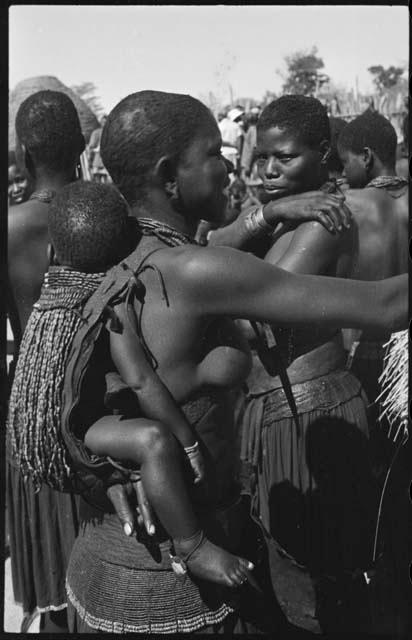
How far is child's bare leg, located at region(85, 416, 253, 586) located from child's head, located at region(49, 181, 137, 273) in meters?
0.41

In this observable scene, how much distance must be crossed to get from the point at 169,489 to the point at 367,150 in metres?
2.61

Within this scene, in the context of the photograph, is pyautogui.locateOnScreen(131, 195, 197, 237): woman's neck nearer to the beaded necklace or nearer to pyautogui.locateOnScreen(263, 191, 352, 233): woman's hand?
the beaded necklace

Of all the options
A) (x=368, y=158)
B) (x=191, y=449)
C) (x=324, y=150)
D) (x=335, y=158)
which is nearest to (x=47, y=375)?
(x=191, y=449)

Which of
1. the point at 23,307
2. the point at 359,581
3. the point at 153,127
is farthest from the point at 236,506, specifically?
the point at 23,307

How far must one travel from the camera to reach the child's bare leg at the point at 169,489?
65.1 inches

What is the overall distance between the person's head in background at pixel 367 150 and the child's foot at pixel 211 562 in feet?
8.35

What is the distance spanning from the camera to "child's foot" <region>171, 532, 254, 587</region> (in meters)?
1.65

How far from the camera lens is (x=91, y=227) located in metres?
1.79

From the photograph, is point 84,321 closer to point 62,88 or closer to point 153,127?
point 153,127

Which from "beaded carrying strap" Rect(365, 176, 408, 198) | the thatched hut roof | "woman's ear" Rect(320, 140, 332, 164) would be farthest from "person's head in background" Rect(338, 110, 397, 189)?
the thatched hut roof

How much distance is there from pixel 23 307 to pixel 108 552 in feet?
4.51

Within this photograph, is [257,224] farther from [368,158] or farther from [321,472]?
[368,158]

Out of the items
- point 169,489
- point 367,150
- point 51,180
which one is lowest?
point 169,489

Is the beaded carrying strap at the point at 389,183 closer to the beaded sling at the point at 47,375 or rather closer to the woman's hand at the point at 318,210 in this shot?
the woman's hand at the point at 318,210
